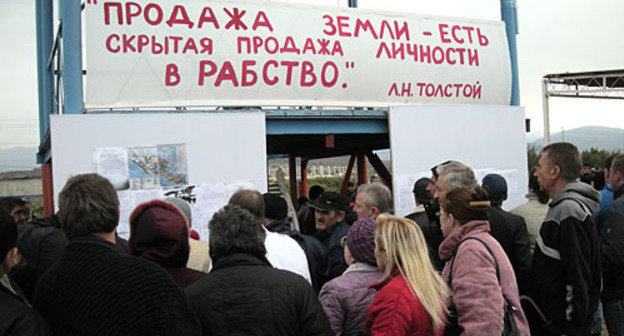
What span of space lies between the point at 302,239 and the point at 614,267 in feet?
7.99

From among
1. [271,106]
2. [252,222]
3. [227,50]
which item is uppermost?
[227,50]

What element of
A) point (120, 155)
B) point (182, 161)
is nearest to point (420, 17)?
point (182, 161)

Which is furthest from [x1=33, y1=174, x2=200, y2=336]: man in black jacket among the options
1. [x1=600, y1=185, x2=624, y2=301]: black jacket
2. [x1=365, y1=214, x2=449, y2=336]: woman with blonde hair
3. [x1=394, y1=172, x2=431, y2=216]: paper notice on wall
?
[x1=394, y1=172, x2=431, y2=216]: paper notice on wall

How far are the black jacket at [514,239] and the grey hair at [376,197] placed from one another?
0.88 meters

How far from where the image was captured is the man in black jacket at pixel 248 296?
2.23 meters

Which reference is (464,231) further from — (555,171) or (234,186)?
(234,186)

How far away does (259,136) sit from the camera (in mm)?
Answer: 6219

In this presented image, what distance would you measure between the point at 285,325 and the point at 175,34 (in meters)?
4.71

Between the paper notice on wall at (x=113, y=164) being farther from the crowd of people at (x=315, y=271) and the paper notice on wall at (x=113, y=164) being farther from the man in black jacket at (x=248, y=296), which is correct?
the man in black jacket at (x=248, y=296)

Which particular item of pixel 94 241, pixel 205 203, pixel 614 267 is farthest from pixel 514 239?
pixel 205 203

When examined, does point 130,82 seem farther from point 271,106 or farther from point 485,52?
point 485,52

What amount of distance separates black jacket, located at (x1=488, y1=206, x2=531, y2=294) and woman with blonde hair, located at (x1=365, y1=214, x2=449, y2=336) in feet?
4.66

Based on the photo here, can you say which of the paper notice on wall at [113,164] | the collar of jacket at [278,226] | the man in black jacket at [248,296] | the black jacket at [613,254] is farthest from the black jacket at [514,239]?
the paper notice on wall at [113,164]

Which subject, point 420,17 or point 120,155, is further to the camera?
point 420,17
